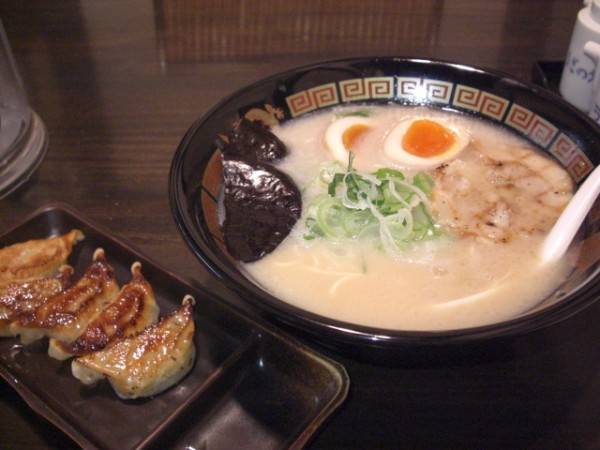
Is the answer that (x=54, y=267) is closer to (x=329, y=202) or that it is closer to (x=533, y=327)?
(x=329, y=202)

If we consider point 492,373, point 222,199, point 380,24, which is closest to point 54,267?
point 222,199

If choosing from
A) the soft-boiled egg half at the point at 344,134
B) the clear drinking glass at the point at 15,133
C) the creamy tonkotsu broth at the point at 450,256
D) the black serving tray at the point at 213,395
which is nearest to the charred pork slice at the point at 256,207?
the creamy tonkotsu broth at the point at 450,256

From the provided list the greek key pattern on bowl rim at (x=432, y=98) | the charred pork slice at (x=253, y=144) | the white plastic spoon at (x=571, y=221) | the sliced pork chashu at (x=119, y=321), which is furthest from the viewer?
the greek key pattern on bowl rim at (x=432, y=98)

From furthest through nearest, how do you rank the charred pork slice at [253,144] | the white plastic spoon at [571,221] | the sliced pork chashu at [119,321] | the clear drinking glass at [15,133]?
the clear drinking glass at [15,133]
the charred pork slice at [253,144]
the white plastic spoon at [571,221]
the sliced pork chashu at [119,321]

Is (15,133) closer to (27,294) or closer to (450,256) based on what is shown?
(27,294)

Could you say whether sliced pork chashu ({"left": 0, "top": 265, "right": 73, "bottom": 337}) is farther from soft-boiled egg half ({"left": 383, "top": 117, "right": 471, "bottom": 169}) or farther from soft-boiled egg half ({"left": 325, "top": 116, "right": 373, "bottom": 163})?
soft-boiled egg half ({"left": 383, "top": 117, "right": 471, "bottom": 169})

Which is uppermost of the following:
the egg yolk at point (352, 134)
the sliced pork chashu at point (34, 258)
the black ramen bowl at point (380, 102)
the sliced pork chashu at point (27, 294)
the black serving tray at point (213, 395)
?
the black ramen bowl at point (380, 102)

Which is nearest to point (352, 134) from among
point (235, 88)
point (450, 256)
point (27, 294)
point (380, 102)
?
point (380, 102)

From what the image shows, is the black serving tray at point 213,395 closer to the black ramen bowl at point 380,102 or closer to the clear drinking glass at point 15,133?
the black ramen bowl at point 380,102
